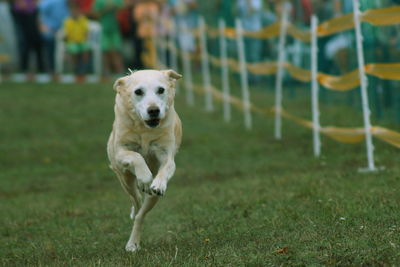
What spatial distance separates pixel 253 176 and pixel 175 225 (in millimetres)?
2973

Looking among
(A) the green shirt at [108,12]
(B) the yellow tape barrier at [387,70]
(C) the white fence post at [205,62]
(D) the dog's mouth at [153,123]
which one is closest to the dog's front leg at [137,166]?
(D) the dog's mouth at [153,123]

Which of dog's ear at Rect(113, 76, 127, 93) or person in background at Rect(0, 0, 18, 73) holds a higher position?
dog's ear at Rect(113, 76, 127, 93)

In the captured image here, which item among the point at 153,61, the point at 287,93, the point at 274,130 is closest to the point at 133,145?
the point at 274,130

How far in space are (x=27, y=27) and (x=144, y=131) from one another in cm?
1912

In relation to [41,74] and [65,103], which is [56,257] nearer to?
[65,103]

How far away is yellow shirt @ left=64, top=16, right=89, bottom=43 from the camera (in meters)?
24.4

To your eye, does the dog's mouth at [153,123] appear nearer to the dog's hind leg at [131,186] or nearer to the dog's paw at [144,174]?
the dog's paw at [144,174]

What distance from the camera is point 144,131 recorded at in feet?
22.6

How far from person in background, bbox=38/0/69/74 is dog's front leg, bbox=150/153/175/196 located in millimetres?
18805

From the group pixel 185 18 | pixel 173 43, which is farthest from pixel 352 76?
pixel 173 43

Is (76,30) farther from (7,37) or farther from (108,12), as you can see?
(7,37)

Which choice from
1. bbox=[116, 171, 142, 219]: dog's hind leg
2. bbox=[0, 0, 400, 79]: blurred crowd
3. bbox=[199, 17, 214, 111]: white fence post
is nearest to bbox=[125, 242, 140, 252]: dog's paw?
bbox=[116, 171, 142, 219]: dog's hind leg

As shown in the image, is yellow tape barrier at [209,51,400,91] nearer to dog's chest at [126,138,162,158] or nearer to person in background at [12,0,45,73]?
dog's chest at [126,138,162,158]

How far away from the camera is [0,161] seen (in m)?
13.7
